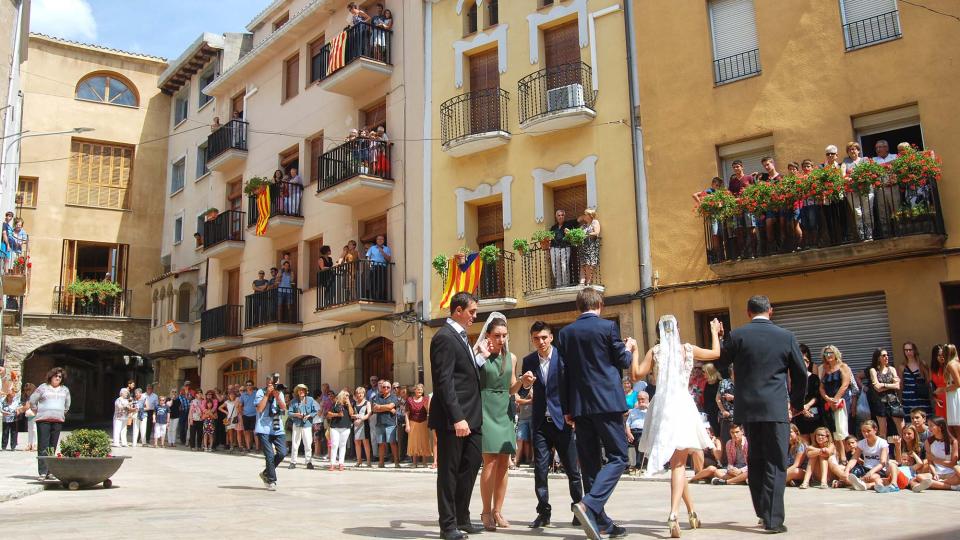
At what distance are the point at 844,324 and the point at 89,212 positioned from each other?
93.7 feet

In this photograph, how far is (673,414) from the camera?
6.95 metres

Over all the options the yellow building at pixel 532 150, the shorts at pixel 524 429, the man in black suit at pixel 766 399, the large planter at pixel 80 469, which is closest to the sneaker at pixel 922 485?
the man in black suit at pixel 766 399

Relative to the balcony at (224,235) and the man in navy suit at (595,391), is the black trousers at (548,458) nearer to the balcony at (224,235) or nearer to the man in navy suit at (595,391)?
the man in navy suit at (595,391)

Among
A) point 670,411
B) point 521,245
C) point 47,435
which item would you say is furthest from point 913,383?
point 47,435

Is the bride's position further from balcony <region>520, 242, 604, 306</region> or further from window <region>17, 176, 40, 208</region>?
window <region>17, 176, 40, 208</region>

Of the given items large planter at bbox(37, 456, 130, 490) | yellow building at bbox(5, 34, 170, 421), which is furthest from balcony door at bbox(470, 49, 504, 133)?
yellow building at bbox(5, 34, 170, 421)

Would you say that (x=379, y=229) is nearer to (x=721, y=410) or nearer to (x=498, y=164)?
(x=498, y=164)

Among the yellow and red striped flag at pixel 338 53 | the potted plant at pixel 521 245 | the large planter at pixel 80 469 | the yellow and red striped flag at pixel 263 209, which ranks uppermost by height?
the yellow and red striped flag at pixel 338 53

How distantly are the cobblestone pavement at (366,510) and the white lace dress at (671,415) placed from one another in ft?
2.23

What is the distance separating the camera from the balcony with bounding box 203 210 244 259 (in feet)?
92.7

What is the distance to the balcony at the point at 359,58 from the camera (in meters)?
22.5

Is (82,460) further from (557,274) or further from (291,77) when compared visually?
(291,77)

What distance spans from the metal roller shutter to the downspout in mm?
2600

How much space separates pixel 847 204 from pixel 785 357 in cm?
790
